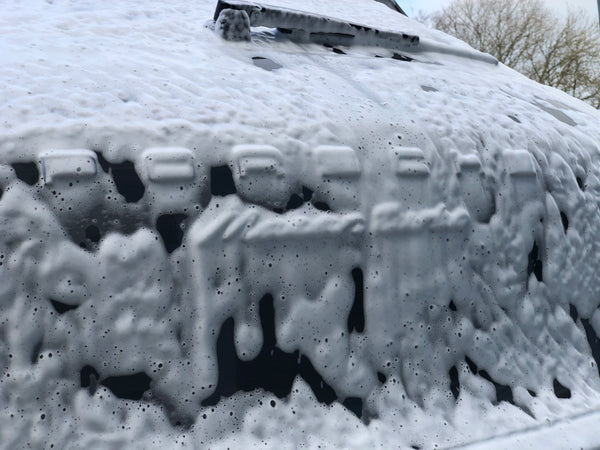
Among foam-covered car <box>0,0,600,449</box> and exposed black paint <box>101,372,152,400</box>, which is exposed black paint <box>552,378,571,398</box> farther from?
exposed black paint <box>101,372,152,400</box>

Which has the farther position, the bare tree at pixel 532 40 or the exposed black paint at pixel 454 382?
the bare tree at pixel 532 40

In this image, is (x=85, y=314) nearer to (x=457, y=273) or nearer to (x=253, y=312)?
(x=253, y=312)

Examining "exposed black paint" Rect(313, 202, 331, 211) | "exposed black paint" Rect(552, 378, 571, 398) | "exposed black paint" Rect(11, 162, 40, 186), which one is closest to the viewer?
"exposed black paint" Rect(11, 162, 40, 186)

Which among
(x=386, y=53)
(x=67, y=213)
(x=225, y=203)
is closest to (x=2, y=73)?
(x=67, y=213)

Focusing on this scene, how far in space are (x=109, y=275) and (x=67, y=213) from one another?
0.09 meters

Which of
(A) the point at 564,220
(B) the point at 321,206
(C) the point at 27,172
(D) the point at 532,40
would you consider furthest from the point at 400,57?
(D) the point at 532,40

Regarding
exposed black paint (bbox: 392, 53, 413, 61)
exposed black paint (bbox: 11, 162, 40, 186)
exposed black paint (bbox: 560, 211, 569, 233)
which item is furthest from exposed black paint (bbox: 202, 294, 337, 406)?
exposed black paint (bbox: 392, 53, 413, 61)

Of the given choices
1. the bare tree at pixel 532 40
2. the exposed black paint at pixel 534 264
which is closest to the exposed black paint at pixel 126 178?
the exposed black paint at pixel 534 264

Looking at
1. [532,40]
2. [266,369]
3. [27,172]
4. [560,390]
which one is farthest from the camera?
[532,40]

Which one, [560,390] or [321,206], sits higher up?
[321,206]

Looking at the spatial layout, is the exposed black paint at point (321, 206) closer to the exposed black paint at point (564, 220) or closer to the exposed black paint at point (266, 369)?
the exposed black paint at point (266, 369)

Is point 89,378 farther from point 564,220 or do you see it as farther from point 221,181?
point 564,220

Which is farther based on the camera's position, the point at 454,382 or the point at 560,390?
the point at 560,390

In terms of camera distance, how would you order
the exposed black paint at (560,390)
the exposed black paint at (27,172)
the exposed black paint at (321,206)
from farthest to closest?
the exposed black paint at (560,390) < the exposed black paint at (321,206) < the exposed black paint at (27,172)
